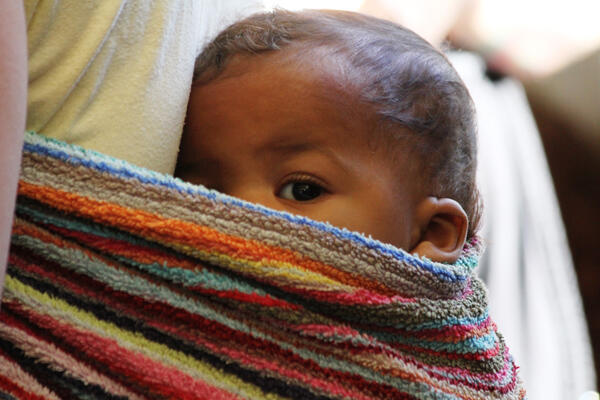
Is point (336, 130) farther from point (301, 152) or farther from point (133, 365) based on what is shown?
point (133, 365)

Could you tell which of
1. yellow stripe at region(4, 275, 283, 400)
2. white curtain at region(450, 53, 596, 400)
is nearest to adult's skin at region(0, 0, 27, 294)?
yellow stripe at region(4, 275, 283, 400)

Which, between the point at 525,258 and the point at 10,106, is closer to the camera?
the point at 10,106

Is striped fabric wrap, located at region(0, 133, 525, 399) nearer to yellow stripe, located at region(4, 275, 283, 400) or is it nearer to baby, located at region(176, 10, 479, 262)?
yellow stripe, located at region(4, 275, 283, 400)

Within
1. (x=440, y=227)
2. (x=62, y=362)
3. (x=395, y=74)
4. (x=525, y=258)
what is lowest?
(x=525, y=258)

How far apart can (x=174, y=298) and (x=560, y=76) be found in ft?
5.50

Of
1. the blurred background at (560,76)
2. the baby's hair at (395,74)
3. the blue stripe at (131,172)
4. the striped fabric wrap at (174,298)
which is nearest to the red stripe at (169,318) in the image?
the striped fabric wrap at (174,298)

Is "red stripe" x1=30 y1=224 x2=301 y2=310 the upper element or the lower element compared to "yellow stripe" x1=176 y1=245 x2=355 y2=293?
lower

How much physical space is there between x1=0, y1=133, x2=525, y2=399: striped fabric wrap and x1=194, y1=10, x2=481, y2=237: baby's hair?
26 centimetres

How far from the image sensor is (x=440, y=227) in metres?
0.80

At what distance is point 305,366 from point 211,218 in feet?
0.54

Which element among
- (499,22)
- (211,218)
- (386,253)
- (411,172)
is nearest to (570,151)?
(499,22)

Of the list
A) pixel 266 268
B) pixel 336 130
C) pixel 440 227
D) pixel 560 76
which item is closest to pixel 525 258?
pixel 560 76

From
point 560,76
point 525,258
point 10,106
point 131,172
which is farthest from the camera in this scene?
Answer: point 560,76

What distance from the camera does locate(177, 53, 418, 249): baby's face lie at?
728 millimetres
